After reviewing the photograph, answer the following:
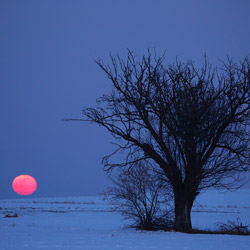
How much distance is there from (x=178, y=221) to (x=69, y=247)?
5490 millimetres

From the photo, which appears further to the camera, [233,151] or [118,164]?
[118,164]

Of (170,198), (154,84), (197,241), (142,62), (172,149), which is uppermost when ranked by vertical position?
(142,62)

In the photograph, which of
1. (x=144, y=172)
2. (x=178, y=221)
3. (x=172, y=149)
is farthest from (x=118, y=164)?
(x=178, y=221)

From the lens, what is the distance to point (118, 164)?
13.1 meters

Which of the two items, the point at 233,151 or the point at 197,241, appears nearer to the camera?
the point at 197,241

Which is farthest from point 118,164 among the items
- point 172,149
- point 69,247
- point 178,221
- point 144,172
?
point 69,247

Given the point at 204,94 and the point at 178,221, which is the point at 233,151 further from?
the point at 178,221

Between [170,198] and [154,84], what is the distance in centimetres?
477

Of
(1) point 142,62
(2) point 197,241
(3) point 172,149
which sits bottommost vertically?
(2) point 197,241

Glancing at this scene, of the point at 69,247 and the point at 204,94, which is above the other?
the point at 204,94

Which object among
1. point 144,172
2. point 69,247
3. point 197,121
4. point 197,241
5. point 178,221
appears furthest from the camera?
point 144,172

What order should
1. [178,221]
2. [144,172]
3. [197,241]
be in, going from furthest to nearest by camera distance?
[144,172]
[178,221]
[197,241]

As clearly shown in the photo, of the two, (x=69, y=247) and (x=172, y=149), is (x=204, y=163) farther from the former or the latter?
(x=69, y=247)

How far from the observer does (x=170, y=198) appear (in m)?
14.1
